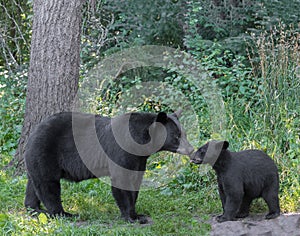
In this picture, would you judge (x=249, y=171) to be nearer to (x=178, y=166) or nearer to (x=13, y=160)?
(x=178, y=166)

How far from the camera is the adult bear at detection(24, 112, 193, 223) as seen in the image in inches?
224

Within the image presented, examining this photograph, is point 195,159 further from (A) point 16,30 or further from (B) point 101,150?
(A) point 16,30

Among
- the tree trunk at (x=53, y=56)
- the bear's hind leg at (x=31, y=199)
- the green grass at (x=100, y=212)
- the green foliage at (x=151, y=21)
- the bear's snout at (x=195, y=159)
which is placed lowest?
the green grass at (x=100, y=212)

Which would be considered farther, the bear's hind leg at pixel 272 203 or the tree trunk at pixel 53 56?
the tree trunk at pixel 53 56

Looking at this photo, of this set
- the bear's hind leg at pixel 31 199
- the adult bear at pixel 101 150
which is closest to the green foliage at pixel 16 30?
the bear's hind leg at pixel 31 199

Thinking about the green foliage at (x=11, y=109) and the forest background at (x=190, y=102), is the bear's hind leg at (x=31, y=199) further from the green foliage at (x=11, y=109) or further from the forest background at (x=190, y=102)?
the green foliage at (x=11, y=109)

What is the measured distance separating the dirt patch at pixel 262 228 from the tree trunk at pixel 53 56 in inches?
125

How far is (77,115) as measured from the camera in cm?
607

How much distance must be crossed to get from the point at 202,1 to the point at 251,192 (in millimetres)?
6047

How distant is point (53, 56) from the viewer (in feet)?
23.9

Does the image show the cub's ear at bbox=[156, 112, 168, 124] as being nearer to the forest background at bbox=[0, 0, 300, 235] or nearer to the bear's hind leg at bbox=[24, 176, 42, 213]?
the forest background at bbox=[0, 0, 300, 235]

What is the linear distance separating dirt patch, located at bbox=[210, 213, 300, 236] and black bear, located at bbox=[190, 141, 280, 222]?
303 millimetres

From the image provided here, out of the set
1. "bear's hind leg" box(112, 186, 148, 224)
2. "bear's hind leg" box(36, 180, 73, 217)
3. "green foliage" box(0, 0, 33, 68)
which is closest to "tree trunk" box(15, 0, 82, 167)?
"bear's hind leg" box(36, 180, 73, 217)

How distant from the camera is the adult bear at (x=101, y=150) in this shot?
5680 mm
